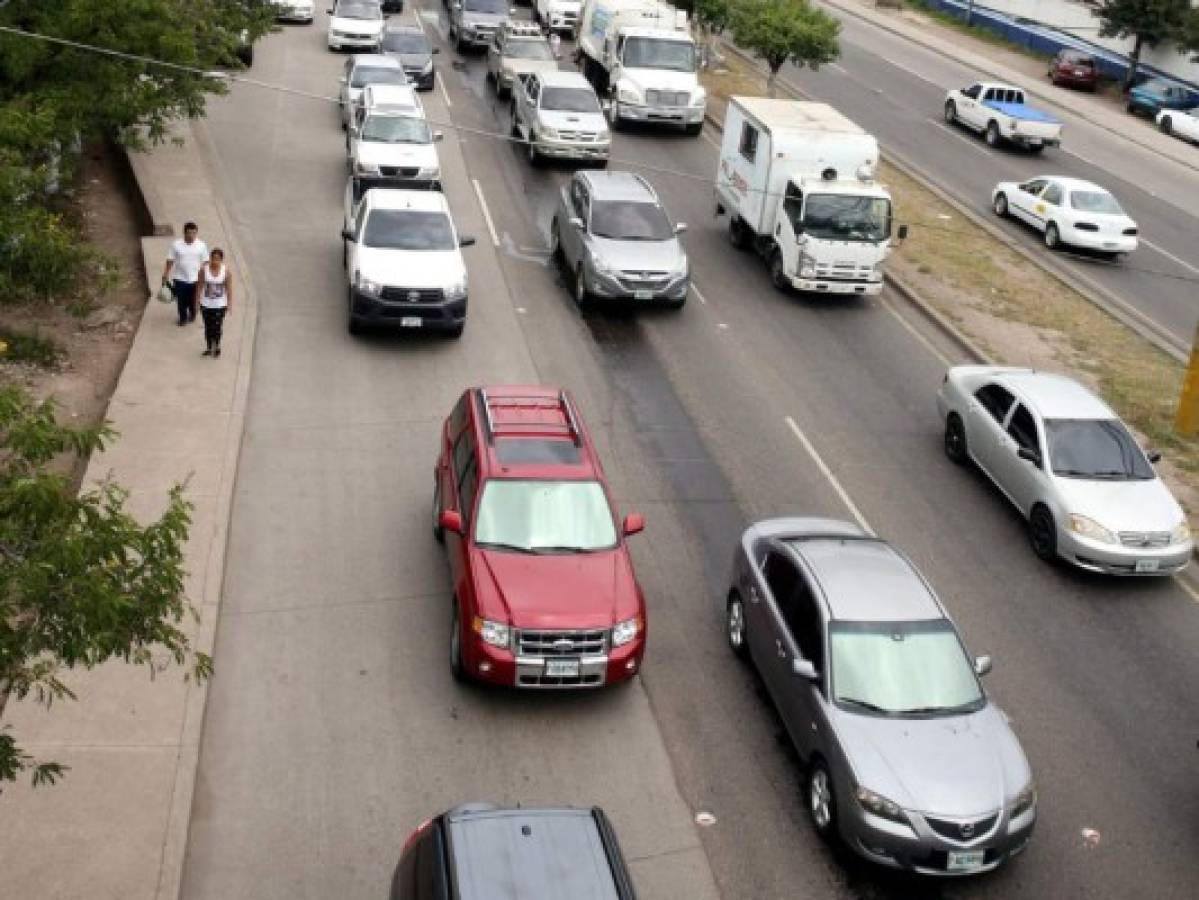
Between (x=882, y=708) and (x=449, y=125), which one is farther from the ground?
(x=882, y=708)

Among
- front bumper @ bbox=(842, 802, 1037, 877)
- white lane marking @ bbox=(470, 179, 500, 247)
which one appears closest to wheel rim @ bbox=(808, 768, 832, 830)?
front bumper @ bbox=(842, 802, 1037, 877)

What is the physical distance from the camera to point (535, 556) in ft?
42.3

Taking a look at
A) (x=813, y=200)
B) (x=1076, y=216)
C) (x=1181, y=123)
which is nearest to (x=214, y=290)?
(x=813, y=200)

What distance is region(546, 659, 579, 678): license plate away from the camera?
12211mm

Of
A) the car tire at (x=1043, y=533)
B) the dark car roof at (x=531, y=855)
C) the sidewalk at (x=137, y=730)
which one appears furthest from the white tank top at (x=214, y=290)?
the dark car roof at (x=531, y=855)

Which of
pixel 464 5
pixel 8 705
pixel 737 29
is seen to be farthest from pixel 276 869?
pixel 464 5

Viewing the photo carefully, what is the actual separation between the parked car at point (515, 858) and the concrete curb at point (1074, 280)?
1901cm

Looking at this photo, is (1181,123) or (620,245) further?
(1181,123)

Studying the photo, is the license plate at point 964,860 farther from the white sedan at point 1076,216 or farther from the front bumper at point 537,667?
the white sedan at point 1076,216

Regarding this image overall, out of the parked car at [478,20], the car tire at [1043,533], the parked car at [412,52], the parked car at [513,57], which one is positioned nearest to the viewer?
the car tire at [1043,533]

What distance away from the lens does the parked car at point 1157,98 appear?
48531 mm

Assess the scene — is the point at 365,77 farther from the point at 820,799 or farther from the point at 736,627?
the point at 820,799

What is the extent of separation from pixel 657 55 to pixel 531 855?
100 feet

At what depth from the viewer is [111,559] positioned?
777 cm
